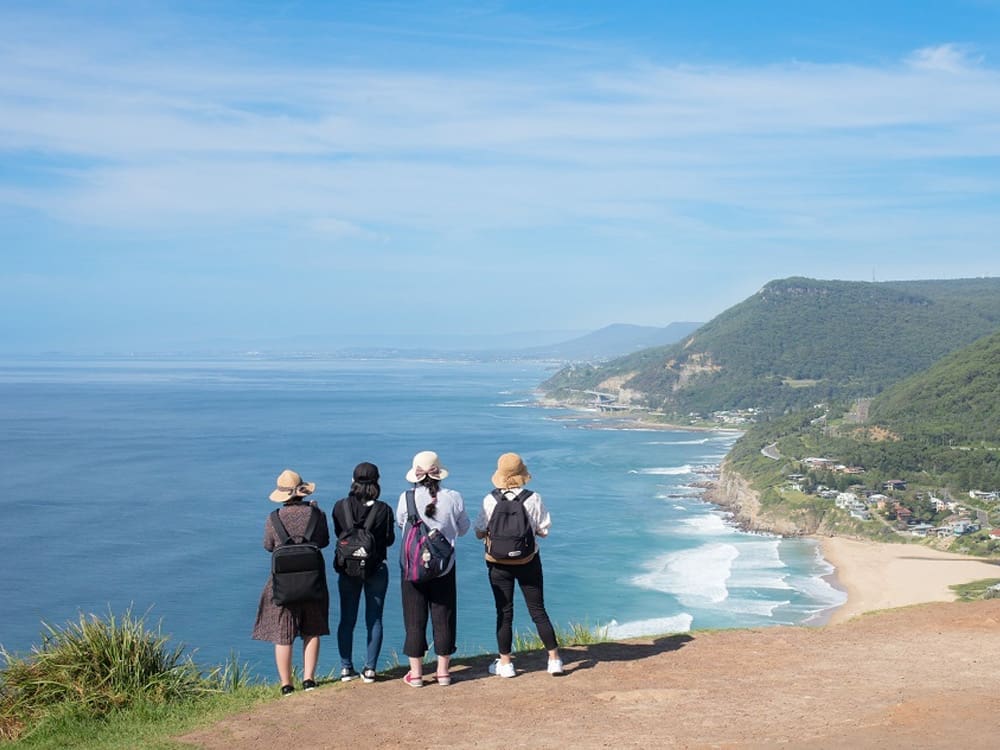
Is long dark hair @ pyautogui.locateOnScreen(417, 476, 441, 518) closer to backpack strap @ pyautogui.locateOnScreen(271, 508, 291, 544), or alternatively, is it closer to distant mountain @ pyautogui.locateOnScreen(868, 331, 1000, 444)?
backpack strap @ pyautogui.locateOnScreen(271, 508, 291, 544)

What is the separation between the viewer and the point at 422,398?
143625 mm

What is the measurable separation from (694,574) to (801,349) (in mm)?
108751

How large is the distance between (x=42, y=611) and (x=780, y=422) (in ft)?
236

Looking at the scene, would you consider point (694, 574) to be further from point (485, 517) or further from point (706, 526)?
point (485, 517)

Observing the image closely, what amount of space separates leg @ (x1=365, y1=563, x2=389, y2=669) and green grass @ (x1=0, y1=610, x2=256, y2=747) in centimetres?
86

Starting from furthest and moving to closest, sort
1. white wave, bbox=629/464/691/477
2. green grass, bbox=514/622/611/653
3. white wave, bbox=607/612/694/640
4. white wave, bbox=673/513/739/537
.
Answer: white wave, bbox=629/464/691/477, white wave, bbox=673/513/739/537, white wave, bbox=607/612/694/640, green grass, bbox=514/622/611/653

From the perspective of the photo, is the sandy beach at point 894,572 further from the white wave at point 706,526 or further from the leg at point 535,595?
the leg at point 535,595

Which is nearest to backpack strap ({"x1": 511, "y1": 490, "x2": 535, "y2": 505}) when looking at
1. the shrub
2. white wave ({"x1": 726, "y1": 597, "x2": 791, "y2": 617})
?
the shrub

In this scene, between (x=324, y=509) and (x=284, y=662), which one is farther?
(x=324, y=509)

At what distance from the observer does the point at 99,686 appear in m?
7.35


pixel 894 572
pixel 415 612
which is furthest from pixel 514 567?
pixel 894 572

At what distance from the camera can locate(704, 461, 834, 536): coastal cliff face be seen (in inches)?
2232

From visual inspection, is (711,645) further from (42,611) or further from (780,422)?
(780,422)

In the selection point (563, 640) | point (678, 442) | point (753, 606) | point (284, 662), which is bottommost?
point (753, 606)
